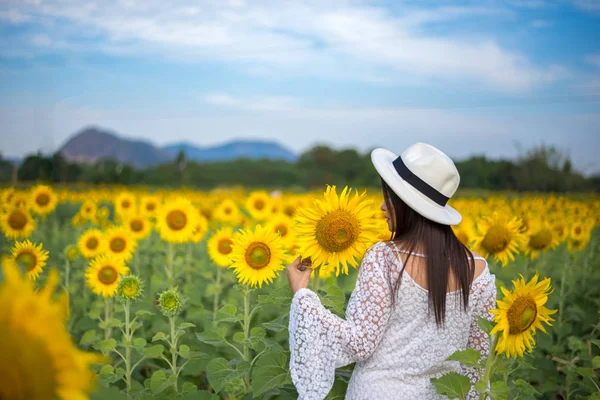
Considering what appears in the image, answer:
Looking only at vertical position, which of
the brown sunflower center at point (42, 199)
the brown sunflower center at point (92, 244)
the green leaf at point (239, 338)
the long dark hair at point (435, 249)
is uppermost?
the long dark hair at point (435, 249)

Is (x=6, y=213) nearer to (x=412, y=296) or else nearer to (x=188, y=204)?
(x=188, y=204)

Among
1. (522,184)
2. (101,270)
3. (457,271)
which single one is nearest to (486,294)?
(457,271)

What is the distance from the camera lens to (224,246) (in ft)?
14.3

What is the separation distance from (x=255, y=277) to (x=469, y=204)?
7.81m

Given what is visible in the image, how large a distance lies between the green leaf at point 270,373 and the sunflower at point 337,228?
1.63 ft

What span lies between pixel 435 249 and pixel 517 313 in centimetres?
38

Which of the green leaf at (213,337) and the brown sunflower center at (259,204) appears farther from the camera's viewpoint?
the brown sunflower center at (259,204)

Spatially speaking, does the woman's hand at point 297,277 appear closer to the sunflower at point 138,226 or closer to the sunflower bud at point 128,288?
the sunflower bud at point 128,288

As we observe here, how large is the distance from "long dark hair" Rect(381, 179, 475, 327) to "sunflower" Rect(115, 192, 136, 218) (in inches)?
190

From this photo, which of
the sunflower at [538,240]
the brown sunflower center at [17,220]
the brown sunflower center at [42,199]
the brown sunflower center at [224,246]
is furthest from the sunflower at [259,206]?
the sunflower at [538,240]

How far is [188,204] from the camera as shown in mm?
5340

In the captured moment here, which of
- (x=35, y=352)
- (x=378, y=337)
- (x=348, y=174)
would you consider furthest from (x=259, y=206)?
(x=348, y=174)

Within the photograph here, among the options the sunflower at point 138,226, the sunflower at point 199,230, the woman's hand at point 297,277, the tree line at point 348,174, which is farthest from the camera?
the tree line at point 348,174

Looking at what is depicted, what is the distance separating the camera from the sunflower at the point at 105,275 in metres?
3.97
